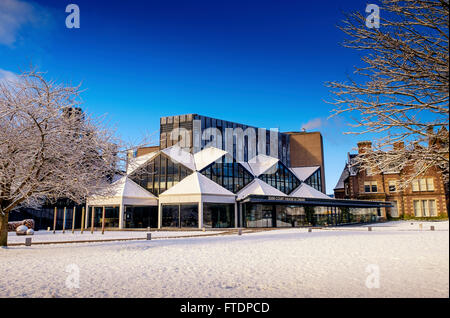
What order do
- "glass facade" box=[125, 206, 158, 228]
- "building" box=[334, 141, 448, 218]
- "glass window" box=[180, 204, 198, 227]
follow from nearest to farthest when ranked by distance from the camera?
"glass window" box=[180, 204, 198, 227] → "glass facade" box=[125, 206, 158, 228] → "building" box=[334, 141, 448, 218]

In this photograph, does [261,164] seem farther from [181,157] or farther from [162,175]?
[162,175]

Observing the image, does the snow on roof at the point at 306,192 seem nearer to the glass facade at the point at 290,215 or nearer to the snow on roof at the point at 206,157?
the glass facade at the point at 290,215

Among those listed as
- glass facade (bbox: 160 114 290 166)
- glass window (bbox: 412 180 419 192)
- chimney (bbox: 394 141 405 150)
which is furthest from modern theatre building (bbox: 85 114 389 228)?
glass facade (bbox: 160 114 290 166)

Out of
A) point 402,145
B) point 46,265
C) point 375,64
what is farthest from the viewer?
point 46,265

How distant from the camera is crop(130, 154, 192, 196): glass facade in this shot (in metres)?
37.2

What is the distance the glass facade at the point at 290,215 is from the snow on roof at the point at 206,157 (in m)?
6.07

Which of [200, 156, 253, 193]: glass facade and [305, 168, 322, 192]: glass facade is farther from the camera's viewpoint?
[305, 168, 322, 192]: glass facade

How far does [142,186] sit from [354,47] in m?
32.2

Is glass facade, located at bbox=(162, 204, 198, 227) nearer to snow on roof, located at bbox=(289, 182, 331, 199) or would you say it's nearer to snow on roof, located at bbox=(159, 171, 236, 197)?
snow on roof, located at bbox=(159, 171, 236, 197)

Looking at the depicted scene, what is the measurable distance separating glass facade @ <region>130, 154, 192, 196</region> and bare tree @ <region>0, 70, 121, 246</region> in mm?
21216

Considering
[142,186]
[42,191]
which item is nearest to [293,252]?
[42,191]
